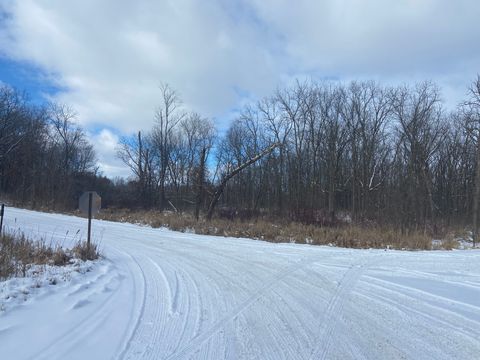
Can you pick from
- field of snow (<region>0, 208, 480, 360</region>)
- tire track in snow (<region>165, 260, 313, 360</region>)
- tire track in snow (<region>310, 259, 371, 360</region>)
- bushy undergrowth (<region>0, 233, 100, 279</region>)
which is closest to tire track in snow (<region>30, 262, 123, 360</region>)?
field of snow (<region>0, 208, 480, 360</region>)

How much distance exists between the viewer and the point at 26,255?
29.1ft

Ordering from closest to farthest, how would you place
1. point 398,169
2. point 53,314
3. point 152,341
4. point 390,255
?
point 152,341, point 53,314, point 390,255, point 398,169

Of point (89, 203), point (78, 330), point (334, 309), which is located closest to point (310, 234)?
point (89, 203)

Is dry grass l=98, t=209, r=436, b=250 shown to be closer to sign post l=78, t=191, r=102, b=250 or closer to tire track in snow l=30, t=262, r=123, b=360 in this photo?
sign post l=78, t=191, r=102, b=250

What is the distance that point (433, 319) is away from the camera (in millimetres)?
5656

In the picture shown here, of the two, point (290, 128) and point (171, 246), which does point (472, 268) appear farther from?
point (290, 128)

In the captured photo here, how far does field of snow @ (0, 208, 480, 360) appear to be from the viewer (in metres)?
4.38

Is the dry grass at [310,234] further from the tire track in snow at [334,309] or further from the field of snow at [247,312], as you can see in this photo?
the tire track in snow at [334,309]

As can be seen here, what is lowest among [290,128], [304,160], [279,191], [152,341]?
[152,341]

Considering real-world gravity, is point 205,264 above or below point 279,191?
below

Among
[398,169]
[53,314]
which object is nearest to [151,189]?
[398,169]

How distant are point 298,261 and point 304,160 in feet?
119

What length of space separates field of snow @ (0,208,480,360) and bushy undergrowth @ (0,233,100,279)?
66 centimetres

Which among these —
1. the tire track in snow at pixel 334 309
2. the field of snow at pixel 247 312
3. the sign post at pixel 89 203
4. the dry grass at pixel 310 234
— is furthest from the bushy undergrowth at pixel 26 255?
the dry grass at pixel 310 234
